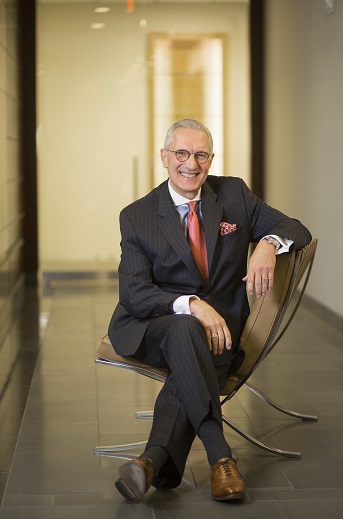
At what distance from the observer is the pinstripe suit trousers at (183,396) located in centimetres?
315

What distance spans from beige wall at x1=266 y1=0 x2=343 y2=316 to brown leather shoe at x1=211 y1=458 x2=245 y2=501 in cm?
340

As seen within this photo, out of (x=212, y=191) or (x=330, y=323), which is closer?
(x=212, y=191)

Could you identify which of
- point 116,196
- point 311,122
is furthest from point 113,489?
point 116,196

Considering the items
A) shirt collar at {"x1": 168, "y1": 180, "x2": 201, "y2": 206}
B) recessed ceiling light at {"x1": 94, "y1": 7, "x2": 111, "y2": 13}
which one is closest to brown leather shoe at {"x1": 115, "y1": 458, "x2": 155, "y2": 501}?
shirt collar at {"x1": 168, "y1": 180, "x2": 201, "y2": 206}

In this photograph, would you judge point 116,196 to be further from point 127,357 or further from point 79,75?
point 127,357

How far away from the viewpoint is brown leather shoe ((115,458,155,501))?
9.91 feet

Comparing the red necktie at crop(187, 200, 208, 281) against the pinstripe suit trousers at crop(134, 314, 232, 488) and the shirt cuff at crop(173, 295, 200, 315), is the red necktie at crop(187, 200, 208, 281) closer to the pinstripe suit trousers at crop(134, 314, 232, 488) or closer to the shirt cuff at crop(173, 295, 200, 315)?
the shirt cuff at crop(173, 295, 200, 315)

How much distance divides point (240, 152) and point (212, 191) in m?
5.43

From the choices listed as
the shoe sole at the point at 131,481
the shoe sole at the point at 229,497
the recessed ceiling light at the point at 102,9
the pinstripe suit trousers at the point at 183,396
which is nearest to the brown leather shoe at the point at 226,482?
the shoe sole at the point at 229,497

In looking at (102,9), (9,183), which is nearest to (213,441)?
(9,183)

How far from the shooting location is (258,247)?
137 inches

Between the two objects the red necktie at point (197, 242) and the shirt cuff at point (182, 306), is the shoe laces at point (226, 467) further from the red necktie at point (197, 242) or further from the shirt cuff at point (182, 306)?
the red necktie at point (197, 242)

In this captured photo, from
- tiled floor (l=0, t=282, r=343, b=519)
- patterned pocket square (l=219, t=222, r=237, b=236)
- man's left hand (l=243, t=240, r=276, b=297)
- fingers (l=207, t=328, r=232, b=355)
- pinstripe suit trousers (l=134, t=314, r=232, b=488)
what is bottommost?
tiled floor (l=0, t=282, r=343, b=519)

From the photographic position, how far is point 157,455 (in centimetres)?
310
